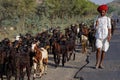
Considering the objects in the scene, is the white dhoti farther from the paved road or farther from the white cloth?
the paved road

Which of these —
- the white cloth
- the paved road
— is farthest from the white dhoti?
the paved road

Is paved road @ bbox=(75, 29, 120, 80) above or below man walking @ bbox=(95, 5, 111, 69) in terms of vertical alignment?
below

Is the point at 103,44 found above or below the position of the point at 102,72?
above

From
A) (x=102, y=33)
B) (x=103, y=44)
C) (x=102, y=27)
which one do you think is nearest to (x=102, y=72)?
(x=103, y=44)

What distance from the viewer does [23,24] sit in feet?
123

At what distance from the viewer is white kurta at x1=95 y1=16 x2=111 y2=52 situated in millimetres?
16953

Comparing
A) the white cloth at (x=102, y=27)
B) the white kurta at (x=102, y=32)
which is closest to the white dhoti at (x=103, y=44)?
the white kurta at (x=102, y=32)

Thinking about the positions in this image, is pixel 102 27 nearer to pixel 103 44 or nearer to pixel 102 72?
pixel 103 44

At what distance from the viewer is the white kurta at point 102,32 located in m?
17.0

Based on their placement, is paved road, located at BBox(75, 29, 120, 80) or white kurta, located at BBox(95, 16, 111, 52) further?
white kurta, located at BBox(95, 16, 111, 52)

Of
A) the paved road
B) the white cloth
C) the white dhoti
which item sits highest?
the white cloth

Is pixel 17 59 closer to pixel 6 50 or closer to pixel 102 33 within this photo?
pixel 6 50

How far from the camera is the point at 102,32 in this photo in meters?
17.0

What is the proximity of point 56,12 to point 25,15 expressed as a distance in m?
17.6
